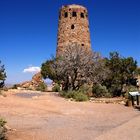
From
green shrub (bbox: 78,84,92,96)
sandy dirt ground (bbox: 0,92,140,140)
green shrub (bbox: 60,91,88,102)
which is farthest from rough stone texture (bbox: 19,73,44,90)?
sandy dirt ground (bbox: 0,92,140,140)

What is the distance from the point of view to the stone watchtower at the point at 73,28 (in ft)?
156

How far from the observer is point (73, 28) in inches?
1885

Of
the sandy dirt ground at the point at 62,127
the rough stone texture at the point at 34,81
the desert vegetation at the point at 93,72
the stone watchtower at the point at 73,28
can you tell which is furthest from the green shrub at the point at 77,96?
the rough stone texture at the point at 34,81

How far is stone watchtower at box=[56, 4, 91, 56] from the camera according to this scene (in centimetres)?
4766

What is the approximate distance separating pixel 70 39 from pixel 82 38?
185cm

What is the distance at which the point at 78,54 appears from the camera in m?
33.9

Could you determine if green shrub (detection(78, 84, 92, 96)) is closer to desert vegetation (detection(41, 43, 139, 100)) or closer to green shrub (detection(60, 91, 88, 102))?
desert vegetation (detection(41, 43, 139, 100))

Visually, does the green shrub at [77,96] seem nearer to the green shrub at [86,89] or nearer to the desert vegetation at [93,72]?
the desert vegetation at [93,72]

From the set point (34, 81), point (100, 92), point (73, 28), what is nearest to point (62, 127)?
point (100, 92)

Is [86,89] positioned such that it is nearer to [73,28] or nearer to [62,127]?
[73,28]

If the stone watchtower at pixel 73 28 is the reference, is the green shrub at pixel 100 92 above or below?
below

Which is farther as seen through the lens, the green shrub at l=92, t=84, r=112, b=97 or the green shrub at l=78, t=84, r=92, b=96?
the green shrub at l=92, t=84, r=112, b=97

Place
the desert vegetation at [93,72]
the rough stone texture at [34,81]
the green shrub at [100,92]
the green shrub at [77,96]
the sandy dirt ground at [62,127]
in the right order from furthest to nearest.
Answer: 1. the rough stone texture at [34,81]
2. the green shrub at [100,92]
3. the desert vegetation at [93,72]
4. the green shrub at [77,96]
5. the sandy dirt ground at [62,127]

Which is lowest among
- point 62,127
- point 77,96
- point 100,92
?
point 62,127
